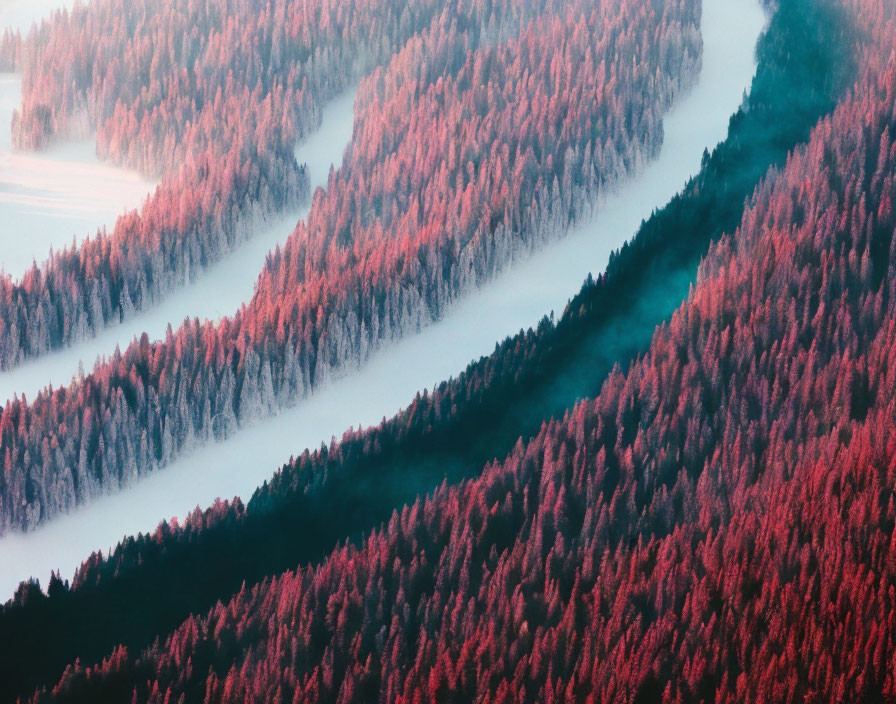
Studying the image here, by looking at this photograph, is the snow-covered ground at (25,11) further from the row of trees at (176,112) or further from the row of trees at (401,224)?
the row of trees at (401,224)

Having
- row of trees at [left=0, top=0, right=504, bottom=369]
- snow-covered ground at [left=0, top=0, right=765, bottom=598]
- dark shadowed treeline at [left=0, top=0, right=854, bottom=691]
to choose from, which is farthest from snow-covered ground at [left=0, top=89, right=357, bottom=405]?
dark shadowed treeline at [left=0, top=0, right=854, bottom=691]

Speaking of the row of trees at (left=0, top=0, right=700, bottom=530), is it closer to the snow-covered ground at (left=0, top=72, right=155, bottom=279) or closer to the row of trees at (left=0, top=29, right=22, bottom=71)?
the snow-covered ground at (left=0, top=72, right=155, bottom=279)

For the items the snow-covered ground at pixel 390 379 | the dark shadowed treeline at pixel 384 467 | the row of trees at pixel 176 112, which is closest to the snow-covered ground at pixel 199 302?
the row of trees at pixel 176 112

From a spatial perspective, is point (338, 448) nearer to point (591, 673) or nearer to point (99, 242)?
point (591, 673)

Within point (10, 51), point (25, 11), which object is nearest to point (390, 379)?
point (10, 51)

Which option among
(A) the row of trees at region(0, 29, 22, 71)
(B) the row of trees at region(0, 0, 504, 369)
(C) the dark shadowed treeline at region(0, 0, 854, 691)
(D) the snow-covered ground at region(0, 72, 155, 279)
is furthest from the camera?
(A) the row of trees at region(0, 29, 22, 71)

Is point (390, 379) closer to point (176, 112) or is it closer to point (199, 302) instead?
point (199, 302)

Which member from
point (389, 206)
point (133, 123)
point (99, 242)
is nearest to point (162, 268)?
point (99, 242)
